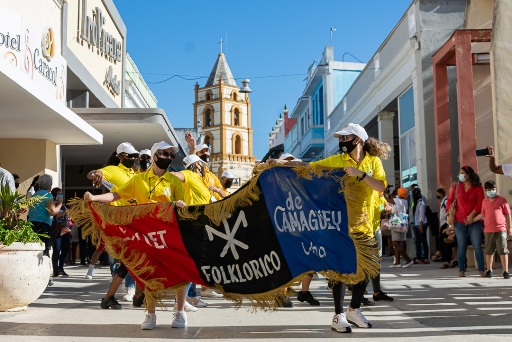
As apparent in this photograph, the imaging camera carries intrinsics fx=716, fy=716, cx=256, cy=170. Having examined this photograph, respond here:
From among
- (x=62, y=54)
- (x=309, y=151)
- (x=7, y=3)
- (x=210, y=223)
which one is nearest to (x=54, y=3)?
(x=62, y=54)

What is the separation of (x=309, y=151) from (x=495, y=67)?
25963 mm

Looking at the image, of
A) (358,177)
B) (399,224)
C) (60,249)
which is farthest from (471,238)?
(60,249)

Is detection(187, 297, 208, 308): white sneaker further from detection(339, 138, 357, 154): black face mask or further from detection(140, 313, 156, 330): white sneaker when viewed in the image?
detection(339, 138, 357, 154): black face mask

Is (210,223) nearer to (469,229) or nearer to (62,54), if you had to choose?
(469,229)

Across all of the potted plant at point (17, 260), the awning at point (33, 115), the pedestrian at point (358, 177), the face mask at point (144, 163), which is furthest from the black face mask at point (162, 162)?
the awning at point (33, 115)

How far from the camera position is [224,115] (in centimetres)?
12525

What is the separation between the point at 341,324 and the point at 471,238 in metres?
6.40

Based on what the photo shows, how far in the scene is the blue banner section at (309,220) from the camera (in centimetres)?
566

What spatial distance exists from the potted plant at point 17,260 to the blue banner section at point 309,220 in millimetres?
2811

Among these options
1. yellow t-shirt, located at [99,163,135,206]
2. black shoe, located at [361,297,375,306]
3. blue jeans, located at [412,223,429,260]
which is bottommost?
black shoe, located at [361,297,375,306]

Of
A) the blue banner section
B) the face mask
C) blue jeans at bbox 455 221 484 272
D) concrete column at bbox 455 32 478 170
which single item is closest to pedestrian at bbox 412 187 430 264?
concrete column at bbox 455 32 478 170

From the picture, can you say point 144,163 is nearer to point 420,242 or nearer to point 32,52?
point 32,52

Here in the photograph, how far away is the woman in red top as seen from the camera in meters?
11.3

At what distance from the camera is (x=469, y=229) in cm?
1151
